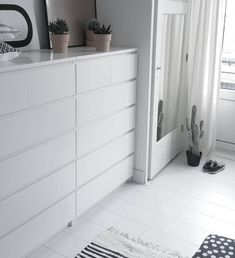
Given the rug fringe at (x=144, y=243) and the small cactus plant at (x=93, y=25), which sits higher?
the small cactus plant at (x=93, y=25)

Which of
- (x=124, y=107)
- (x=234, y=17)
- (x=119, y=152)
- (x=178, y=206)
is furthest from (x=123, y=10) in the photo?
(x=178, y=206)

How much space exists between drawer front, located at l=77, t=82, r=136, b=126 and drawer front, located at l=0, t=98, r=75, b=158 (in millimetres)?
106

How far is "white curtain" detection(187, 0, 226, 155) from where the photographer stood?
10.9 feet

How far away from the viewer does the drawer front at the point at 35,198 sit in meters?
1.84

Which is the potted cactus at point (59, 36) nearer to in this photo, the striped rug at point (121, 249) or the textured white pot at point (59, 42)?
the textured white pot at point (59, 42)

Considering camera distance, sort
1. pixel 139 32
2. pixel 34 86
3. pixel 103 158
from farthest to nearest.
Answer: pixel 139 32 < pixel 103 158 < pixel 34 86

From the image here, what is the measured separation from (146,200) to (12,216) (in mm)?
1236

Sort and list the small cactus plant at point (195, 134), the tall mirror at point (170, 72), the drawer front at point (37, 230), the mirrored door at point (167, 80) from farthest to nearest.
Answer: the small cactus plant at point (195, 134) → the tall mirror at point (170, 72) → the mirrored door at point (167, 80) → the drawer front at point (37, 230)

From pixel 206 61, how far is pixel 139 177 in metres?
1.33

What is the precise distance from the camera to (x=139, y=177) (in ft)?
10.1

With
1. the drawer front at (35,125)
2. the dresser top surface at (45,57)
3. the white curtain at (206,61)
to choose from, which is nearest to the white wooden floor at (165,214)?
the white curtain at (206,61)

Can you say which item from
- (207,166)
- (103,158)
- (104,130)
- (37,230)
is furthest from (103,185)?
(207,166)

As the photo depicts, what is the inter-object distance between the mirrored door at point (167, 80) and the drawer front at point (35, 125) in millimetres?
1000

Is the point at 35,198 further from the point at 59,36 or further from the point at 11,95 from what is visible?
the point at 59,36
